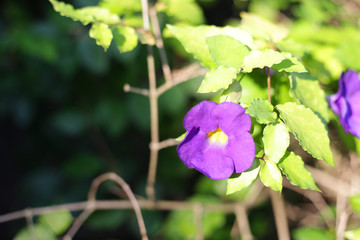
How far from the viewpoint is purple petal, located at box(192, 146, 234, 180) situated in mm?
740

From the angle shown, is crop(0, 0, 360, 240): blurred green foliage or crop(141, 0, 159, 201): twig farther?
crop(0, 0, 360, 240): blurred green foliage

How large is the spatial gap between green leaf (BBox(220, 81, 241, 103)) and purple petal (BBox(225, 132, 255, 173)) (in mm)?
72

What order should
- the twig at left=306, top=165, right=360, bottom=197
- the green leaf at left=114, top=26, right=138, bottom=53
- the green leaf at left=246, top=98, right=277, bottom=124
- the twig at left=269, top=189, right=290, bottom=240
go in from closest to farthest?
the green leaf at left=246, top=98, right=277, bottom=124 → the green leaf at left=114, top=26, right=138, bottom=53 → the twig at left=269, top=189, right=290, bottom=240 → the twig at left=306, top=165, right=360, bottom=197

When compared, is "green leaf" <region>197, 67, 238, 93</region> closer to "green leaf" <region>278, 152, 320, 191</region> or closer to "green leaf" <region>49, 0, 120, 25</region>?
"green leaf" <region>278, 152, 320, 191</region>

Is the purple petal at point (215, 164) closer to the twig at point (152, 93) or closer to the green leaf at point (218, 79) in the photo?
the green leaf at point (218, 79)

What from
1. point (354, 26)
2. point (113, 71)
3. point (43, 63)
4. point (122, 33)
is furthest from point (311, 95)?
point (43, 63)

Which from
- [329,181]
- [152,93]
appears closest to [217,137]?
[152,93]

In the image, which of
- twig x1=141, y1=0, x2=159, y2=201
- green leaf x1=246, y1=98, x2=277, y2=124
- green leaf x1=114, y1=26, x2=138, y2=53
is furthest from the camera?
twig x1=141, y1=0, x2=159, y2=201

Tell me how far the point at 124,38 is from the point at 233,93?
34 centimetres

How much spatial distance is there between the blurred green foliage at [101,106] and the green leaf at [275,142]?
→ 84 cm

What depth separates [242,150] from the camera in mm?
727

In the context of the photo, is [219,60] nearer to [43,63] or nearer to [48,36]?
[48,36]

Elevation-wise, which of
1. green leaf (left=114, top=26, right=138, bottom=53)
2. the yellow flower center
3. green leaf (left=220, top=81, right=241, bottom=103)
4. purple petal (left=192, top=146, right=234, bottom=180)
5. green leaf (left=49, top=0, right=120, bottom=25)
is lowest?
purple petal (left=192, top=146, right=234, bottom=180)

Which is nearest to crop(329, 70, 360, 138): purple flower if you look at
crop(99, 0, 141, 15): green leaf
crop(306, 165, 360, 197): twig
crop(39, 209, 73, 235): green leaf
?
crop(99, 0, 141, 15): green leaf
